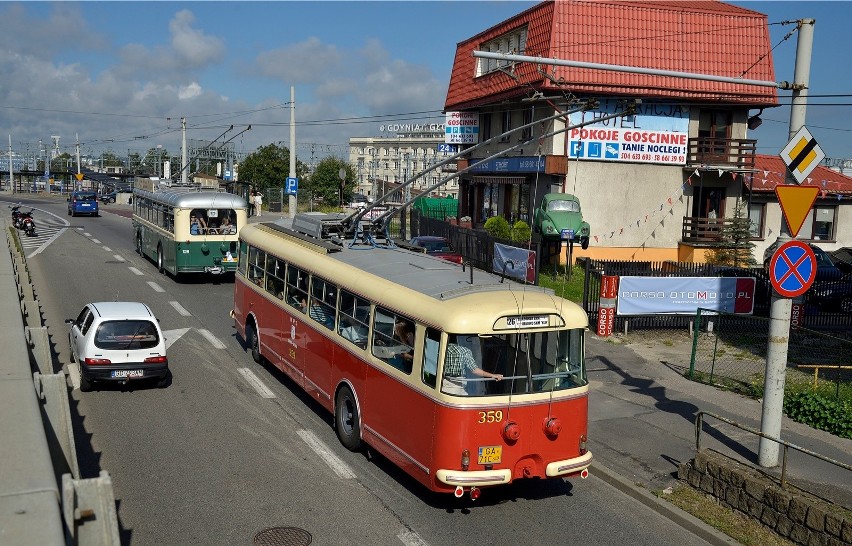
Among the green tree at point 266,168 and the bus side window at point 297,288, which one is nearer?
the bus side window at point 297,288

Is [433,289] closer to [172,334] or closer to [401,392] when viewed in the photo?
[401,392]

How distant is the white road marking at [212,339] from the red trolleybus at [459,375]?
7.06 metres

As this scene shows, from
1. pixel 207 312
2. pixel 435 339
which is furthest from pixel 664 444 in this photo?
pixel 207 312

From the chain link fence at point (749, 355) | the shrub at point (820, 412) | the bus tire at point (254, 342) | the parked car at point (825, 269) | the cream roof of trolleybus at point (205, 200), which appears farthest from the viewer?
the cream roof of trolleybus at point (205, 200)

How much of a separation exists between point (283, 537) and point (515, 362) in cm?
331

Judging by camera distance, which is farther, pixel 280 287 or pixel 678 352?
pixel 678 352

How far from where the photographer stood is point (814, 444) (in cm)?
1256

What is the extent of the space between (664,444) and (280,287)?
7317 mm

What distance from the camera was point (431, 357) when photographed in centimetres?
925

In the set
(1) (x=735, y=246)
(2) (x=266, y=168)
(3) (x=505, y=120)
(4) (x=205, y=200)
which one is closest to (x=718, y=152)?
(1) (x=735, y=246)

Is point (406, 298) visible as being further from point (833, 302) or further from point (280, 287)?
point (833, 302)

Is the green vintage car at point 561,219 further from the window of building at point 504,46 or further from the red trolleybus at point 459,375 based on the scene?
the red trolleybus at point 459,375

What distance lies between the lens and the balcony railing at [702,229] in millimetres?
32875

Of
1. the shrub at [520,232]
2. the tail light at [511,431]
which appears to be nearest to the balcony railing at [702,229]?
the shrub at [520,232]
